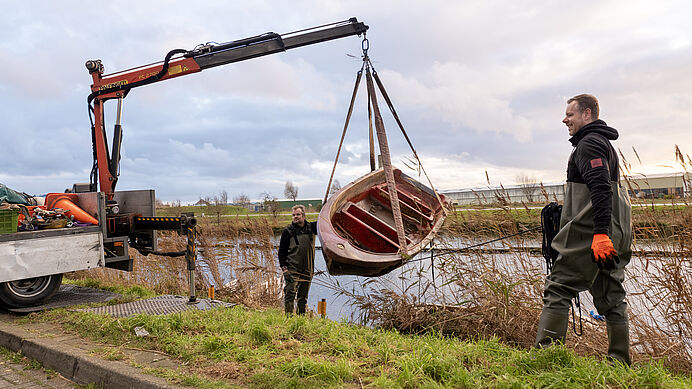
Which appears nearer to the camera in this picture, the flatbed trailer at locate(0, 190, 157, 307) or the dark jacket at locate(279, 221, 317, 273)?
the flatbed trailer at locate(0, 190, 157, 307)

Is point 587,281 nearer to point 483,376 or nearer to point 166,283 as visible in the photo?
Result: point 483,376

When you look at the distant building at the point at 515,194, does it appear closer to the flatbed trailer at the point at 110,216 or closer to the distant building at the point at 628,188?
the distant building at the point at 628,188

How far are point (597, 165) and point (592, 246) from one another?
0.52 meters

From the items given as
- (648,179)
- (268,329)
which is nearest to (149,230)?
(268,329)

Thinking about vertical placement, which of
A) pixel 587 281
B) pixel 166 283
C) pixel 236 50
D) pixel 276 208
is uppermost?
pixel 236 50

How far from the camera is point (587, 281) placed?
3090 millimetres

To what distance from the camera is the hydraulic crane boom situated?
7.88m

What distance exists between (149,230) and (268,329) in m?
4.27

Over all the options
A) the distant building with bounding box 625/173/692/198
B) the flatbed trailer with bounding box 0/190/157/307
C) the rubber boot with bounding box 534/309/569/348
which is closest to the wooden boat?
the distant building with bounding box 625/173/692/198

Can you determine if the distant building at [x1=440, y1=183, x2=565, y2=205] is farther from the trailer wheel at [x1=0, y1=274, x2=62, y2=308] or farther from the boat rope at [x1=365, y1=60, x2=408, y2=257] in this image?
the trailer wheel at [x1=0, y1=274, x2=62, y2=308]

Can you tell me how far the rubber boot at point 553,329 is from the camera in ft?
10.2

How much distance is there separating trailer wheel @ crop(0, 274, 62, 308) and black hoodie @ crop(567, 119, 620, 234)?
6.15m

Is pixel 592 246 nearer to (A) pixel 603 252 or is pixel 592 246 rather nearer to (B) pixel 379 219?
(A) pixel 603 252

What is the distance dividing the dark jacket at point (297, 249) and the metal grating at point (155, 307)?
1.14 meters
